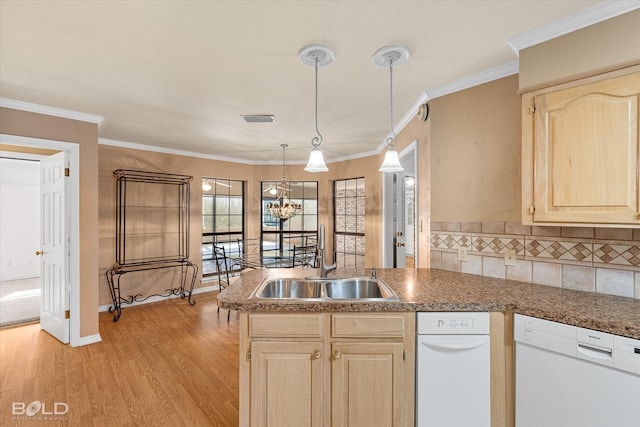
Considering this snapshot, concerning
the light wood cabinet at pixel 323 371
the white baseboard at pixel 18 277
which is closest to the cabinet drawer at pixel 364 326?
the light wood cabinet at pixel 323 371

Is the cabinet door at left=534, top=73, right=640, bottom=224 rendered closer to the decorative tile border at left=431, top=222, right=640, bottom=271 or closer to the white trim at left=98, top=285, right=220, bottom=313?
the decorative tile border at left=431, top=222, right=640, bottom=271

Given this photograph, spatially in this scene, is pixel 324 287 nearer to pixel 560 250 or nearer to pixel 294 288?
pixel 294 288

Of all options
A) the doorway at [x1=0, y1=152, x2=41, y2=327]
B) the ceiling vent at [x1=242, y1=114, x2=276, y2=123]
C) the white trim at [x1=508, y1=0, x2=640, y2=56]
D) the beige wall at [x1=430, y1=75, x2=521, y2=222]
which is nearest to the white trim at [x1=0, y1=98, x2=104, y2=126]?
the ceiling vent at [x1=242, y1=114, x2=276, y2=123]

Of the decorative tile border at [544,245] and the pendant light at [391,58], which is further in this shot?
the pendant light at [391,58]

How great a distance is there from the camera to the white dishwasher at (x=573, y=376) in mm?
1251

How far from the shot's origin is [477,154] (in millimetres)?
2232

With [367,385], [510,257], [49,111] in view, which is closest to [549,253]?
[510,257]

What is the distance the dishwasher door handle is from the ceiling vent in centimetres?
264

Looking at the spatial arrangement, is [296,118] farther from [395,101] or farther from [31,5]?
[31,5]

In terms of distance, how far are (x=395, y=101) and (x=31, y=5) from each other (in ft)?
8.36

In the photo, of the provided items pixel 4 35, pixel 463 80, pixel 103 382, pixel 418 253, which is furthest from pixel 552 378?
pixel 4 35

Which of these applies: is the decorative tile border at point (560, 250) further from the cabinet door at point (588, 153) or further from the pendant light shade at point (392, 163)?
the pendant light shade at point (392, 163)

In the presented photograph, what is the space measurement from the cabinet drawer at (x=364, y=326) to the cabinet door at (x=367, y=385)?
57 millimetres

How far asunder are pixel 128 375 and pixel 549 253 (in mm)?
3466
